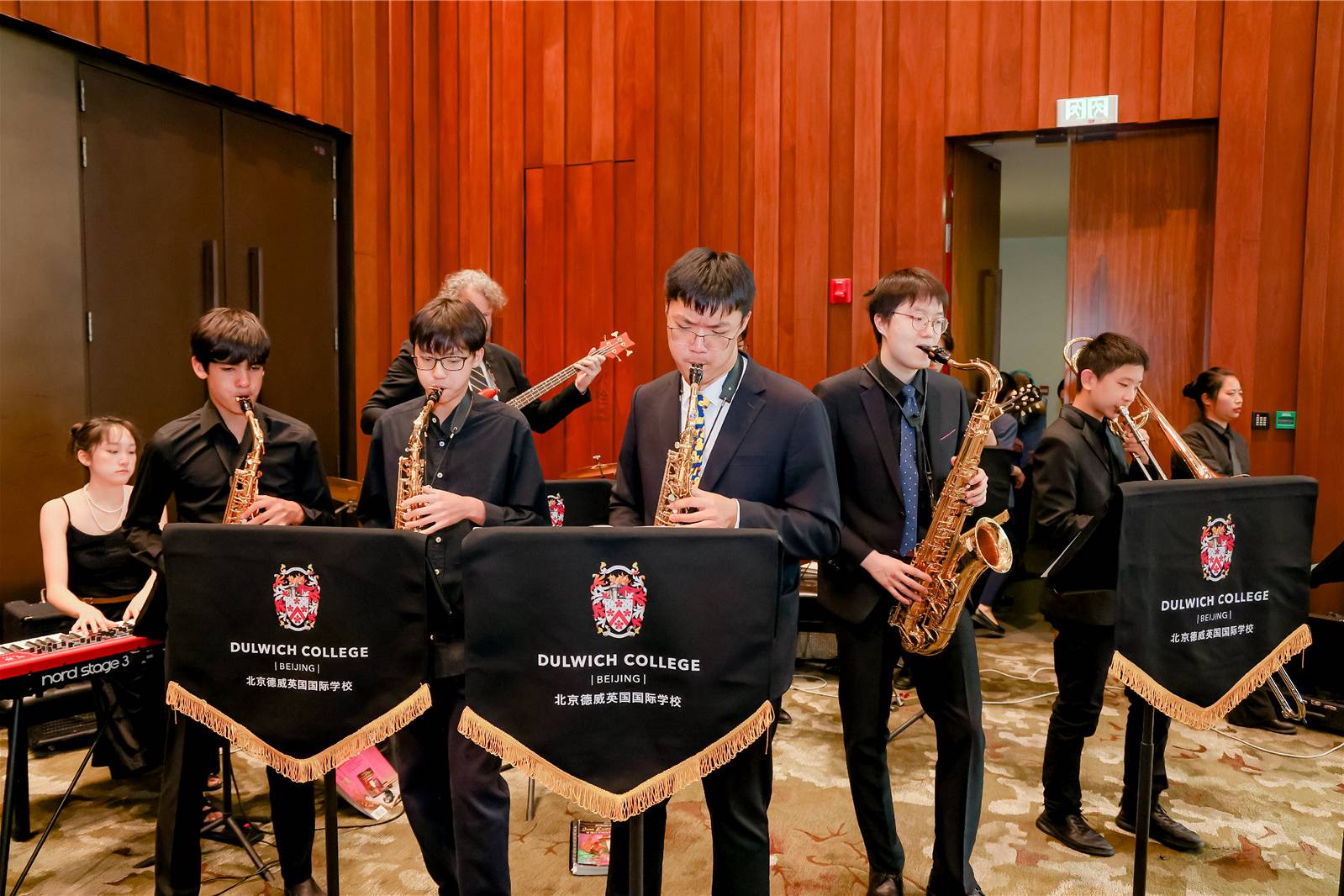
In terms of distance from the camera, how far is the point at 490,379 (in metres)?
3.90

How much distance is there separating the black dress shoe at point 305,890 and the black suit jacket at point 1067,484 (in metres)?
2.25

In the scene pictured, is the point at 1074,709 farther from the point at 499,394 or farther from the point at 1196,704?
the point at 499,394

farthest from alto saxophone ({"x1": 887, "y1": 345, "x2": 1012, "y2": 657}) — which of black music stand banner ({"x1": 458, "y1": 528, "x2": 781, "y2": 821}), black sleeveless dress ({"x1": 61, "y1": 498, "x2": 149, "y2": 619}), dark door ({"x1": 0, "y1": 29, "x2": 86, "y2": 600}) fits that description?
dark door ({"x1": 0, "y1": 29, "x2": 86, "y2": 600})

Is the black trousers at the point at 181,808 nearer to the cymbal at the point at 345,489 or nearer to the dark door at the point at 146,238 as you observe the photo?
the cymbal at the point at 345,489

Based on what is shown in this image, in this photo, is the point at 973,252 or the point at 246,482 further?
the point at 973,252

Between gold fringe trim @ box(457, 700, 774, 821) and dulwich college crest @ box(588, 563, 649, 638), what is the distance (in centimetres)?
24

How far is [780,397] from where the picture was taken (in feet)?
6.62

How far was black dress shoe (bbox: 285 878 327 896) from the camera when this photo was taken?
2.46 meters

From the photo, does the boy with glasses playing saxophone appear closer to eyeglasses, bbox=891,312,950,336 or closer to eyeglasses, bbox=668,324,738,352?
eyeglasses, bbox=668,324,738,352

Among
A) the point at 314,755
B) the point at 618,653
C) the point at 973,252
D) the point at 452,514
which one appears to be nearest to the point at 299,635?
the point at 314,755

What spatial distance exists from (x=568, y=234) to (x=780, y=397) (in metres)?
4.60

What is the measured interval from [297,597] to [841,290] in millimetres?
4450

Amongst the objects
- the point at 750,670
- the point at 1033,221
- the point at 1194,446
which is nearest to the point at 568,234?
the point at 1194,446

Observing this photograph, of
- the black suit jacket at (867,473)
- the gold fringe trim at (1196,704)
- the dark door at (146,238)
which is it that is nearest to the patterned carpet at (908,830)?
the gold fringe trim at (1196,704)
